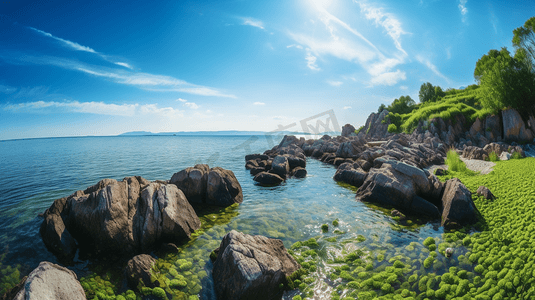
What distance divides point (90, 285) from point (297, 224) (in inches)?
389

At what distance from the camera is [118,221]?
9.99 meters

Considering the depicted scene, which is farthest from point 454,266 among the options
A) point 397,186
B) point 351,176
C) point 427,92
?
point 427,92

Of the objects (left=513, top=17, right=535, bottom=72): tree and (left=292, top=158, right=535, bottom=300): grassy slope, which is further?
(left=513, top=17, right=535, bottom=72): tree

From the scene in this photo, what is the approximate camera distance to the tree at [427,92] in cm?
10463

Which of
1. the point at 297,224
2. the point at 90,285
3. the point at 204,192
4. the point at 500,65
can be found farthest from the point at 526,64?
the point at 90,285

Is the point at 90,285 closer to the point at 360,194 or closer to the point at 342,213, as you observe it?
the point at 342,213

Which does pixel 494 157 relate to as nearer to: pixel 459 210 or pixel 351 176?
pixel 351 176

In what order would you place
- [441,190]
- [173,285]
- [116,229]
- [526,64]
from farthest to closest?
[526,64]
[441,190]
[116,229]
[173,285]

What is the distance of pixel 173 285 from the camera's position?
7816 mm

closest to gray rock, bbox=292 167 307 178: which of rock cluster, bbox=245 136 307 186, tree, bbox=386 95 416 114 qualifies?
rock cluster, bbox=245 136 307 186

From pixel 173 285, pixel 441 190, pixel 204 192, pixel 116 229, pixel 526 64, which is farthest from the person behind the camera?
pixel 526 64

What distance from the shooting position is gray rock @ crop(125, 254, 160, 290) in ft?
25.1

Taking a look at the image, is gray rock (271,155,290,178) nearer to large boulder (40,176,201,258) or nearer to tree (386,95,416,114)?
large boulder (40,176,201,258)

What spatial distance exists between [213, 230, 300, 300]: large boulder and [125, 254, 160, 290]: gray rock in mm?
2297
